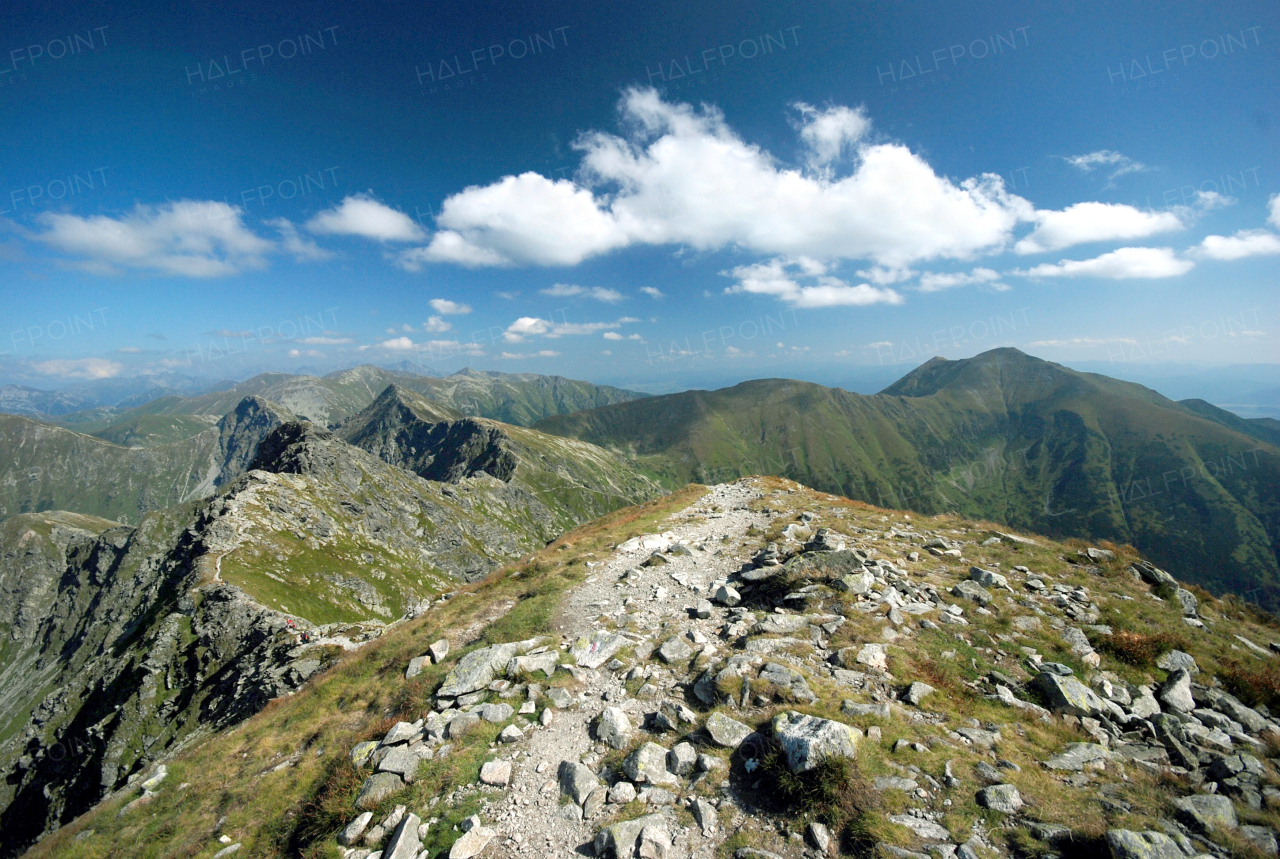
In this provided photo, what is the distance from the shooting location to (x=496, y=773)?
32.4 feet

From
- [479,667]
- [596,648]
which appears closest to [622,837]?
[596,648]

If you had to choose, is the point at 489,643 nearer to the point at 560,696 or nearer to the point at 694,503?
the point at 560,696

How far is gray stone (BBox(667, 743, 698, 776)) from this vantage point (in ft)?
30.7

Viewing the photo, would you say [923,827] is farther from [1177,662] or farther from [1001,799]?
[1177,662]

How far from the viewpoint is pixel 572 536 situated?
33.9 m

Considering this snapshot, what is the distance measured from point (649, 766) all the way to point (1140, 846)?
7.76 metres

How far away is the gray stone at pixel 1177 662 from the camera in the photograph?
499 inches

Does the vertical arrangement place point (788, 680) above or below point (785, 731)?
below

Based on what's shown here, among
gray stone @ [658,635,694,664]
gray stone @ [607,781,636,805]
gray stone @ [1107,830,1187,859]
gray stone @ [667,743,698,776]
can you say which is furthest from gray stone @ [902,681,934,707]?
gray stone @ [607,781,636,805]

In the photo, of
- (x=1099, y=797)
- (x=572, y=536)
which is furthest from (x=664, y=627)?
(x=572, y=536)

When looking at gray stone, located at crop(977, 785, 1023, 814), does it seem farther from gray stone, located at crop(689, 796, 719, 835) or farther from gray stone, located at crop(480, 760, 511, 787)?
gray stone, located at crop(480, 760, 511, 787)

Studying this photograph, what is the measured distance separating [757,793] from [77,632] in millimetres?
209518

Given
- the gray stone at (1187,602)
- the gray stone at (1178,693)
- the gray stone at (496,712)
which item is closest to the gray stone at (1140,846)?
the gray stone at (1178,693)

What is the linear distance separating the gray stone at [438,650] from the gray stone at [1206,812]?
18414mm
